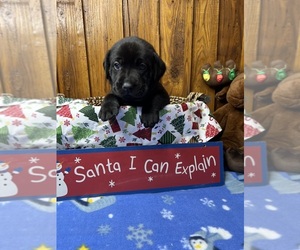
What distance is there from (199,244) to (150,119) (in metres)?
0.53

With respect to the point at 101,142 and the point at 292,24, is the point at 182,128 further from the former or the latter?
the point at 292,24

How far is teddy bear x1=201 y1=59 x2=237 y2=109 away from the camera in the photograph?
1.64 metres

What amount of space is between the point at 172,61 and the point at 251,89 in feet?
4.80

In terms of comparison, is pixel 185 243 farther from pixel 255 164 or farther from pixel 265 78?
pixel 265 78

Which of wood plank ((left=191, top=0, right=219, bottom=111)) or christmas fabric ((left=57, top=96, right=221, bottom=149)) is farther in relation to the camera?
wood plank ((left=191, top=0, right=219, bottom=111))

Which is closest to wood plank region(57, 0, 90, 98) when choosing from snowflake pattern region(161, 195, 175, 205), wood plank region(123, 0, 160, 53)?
wood plank region(123, 0, 160, 53)

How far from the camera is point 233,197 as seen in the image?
41.3 inches

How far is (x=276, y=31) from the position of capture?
0.33 m

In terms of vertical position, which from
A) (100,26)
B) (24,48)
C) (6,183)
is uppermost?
(100,26)

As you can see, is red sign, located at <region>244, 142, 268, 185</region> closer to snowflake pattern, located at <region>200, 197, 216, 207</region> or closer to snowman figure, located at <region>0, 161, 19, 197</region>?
snowman figure, located at <region>0, 161, 19, 197</region>

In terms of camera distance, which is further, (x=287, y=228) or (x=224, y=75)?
(x=224, y=75)

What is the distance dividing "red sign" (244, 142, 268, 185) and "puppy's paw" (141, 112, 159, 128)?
729 millimetres

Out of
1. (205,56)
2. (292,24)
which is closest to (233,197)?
(292,24)

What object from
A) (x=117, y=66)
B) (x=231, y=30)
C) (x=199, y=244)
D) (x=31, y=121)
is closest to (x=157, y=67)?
(x=117, y=66)
